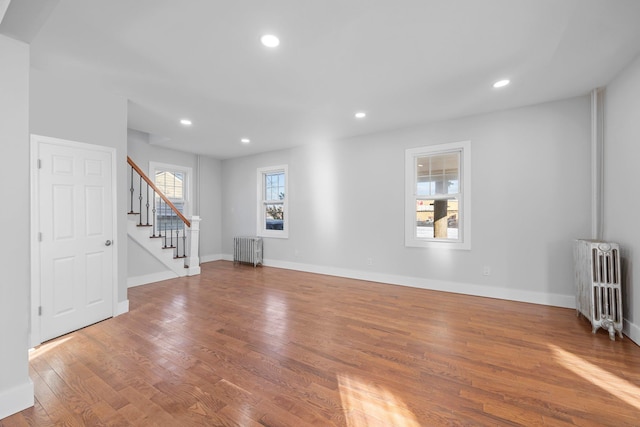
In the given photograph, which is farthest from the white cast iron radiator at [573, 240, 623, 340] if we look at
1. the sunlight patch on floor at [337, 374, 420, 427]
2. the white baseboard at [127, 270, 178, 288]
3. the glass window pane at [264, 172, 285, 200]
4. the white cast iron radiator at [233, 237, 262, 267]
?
the white baseboard at [127, 270, 178, 288]

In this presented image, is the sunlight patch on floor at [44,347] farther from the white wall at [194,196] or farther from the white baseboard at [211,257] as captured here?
the white baseboard at [211,257]

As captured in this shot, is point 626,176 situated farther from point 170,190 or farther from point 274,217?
point 170,190

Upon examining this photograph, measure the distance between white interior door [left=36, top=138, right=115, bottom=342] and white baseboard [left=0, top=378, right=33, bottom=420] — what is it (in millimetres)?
1171

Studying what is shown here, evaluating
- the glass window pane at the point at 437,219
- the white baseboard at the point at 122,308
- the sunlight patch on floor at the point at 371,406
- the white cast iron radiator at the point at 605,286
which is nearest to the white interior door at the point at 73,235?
the white baseboard at the point at 122,308

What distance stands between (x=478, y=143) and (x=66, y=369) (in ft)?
17.6

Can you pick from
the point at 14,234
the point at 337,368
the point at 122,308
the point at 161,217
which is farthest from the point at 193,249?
Result: the point at 337,368

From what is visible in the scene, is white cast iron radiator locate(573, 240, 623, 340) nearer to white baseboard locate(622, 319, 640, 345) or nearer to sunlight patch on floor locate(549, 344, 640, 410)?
white baseboard locate(622, 319, 640, 345)

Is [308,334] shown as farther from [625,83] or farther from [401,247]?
[625,83]

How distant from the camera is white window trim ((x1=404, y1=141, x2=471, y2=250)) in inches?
161

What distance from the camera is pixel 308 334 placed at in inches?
109

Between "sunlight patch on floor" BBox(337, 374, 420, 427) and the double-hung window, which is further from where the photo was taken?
the double-hung window

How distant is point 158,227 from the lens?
5.62 m

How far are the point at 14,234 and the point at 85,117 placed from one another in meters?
1.81

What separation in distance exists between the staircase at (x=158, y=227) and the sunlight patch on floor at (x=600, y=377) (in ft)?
18.4
